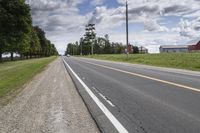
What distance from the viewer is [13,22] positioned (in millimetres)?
47969

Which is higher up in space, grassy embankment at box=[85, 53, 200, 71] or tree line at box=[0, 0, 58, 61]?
tree line at box=[0, 0, 58, 61]

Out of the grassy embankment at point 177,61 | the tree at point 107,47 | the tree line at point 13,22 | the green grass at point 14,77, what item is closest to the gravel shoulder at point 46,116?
the green grass at point 14,77

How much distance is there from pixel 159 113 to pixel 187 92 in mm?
3721

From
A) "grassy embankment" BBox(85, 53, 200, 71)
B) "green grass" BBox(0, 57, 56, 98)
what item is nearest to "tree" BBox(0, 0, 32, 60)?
"green grass" BBox(0, 57, 56, 98)

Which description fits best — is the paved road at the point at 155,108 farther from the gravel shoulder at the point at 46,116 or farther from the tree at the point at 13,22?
the tree at the point at 13,22

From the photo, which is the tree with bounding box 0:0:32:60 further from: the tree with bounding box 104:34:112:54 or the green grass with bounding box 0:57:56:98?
the tree with bounding box 104:34:112:54

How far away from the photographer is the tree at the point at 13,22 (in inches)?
1865

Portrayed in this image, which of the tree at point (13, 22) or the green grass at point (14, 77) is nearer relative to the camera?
the green grass at point (14, 77)

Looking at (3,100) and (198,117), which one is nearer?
(198,117)

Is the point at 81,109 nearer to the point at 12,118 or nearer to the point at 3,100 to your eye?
the point at 12,118

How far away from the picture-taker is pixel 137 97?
10.9 m

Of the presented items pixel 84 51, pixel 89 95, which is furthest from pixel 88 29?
pixel 89 95

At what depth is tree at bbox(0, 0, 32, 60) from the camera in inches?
1865

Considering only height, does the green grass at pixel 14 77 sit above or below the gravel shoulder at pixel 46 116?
below
